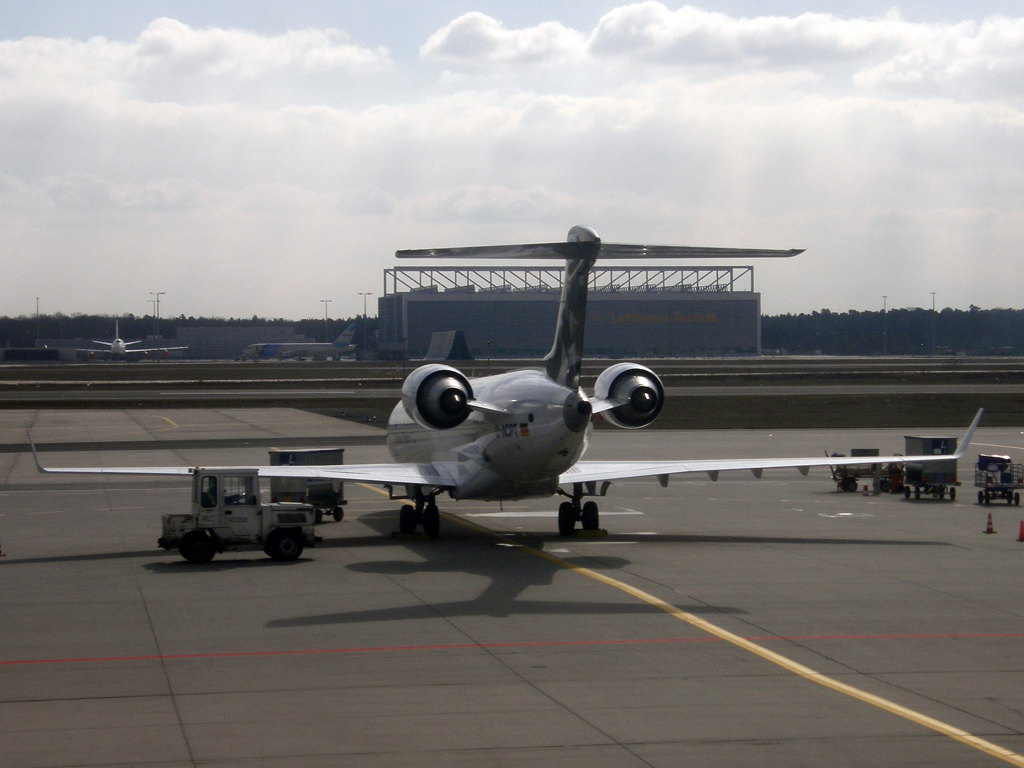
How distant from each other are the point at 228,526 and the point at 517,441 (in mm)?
7076

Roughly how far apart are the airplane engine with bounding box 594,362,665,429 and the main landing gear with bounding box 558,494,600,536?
3791 millimetres

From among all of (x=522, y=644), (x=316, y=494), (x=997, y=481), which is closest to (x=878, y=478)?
(x=997, y=481)

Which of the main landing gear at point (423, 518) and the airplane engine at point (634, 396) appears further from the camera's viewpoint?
the main landing gear at point (423, 518)

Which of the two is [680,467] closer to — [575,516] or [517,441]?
[575,516]

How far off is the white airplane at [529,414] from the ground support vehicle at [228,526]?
1.38m

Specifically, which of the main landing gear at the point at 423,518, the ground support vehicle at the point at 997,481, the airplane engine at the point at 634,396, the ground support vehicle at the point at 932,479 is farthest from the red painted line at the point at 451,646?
the ground support vehicle at the point at 932,479

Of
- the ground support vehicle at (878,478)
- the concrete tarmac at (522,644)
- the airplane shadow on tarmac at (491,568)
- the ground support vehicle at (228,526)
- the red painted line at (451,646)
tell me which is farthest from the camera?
the ground support vehicle at (878,478)

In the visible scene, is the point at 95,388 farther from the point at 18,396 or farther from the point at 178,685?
the point at 178,685

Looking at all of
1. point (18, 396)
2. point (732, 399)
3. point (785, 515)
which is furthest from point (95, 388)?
point (785, 515)

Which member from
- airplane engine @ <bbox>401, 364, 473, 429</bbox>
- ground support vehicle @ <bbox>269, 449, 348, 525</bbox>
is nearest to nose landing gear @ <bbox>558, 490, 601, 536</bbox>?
airplane engine @ <bbox>401, 364, 473, 429</bbox>

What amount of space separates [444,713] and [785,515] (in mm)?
22955

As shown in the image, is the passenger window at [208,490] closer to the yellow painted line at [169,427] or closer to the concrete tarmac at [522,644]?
the concrete tarmac at [522,644]

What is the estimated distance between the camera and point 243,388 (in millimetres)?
111312

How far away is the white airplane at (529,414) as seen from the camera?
26.7m
